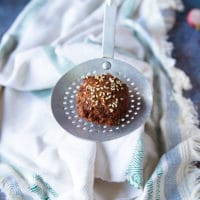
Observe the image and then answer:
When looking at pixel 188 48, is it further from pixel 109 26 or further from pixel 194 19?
pixel 109 26

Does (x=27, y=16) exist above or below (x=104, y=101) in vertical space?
above

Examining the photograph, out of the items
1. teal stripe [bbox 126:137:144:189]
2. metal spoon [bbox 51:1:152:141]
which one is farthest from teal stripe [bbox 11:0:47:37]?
teal stripe [bbox 126:137:144:189]

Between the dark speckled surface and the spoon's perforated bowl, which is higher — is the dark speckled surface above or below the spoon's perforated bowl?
above

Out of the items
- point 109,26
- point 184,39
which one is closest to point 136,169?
point 109,26

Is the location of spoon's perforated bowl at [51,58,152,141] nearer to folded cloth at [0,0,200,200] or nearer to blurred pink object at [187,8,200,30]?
folded cloth at [0,0,200,200]

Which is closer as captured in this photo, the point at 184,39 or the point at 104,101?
the point at 104,101

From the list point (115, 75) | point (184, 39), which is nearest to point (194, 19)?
point (184, 39)

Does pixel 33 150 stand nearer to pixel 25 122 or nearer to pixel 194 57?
pixel 25 122

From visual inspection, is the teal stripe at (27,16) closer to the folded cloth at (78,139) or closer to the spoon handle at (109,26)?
the folded cloth at (78,139)
